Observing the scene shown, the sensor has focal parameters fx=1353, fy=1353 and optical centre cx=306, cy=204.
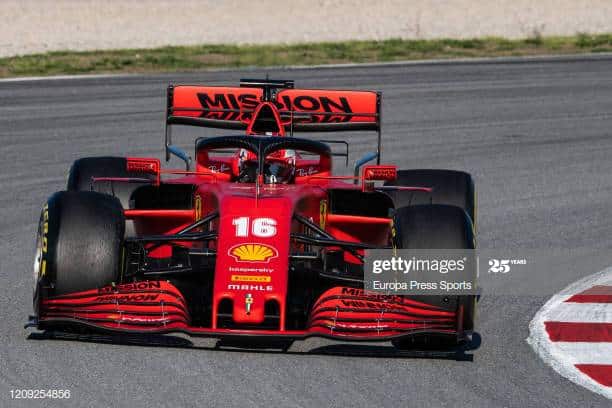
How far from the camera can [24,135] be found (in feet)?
60.7

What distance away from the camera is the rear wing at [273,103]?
11.6 metres

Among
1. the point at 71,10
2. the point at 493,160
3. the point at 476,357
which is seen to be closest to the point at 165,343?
the point at 476,357

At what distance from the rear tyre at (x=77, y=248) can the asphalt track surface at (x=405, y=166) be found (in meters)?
0.39

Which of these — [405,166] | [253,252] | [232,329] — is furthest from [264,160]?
[405,166]

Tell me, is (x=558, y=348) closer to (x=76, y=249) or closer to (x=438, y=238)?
(x=438, y=238)

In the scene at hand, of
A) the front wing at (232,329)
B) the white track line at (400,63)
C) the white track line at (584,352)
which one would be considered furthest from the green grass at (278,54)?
the white track line at (584,352)

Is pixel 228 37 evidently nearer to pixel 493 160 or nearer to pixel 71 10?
pixel 71 10

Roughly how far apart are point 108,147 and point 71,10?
2380cm

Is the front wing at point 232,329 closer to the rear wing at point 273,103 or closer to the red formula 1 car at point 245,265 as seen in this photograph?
the red formula 1 car at point 245,265

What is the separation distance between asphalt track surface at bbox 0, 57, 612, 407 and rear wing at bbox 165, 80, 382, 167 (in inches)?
66.1

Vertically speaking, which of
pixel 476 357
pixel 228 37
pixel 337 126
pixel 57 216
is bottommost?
pixel 476 357

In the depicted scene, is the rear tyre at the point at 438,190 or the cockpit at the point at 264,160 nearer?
the cockpit at the point at 264,160

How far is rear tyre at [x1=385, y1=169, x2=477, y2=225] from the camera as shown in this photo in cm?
1045

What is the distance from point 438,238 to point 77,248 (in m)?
2.24
